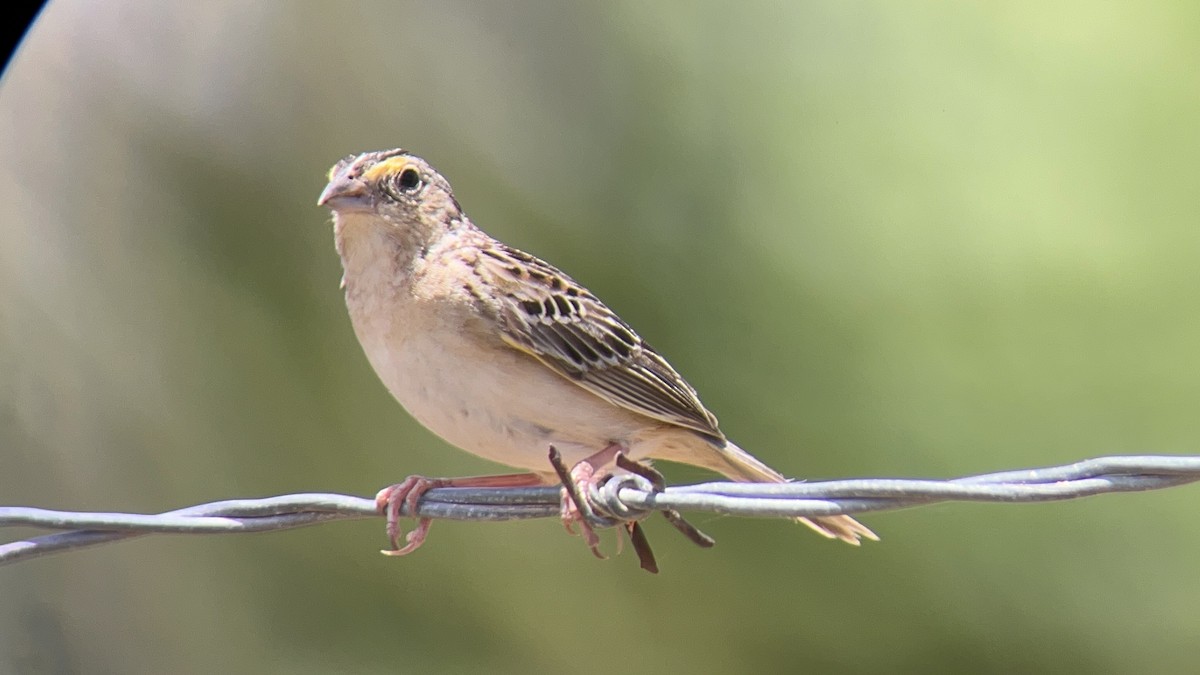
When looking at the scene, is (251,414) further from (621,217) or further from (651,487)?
(651,487)

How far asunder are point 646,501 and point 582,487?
0.49m

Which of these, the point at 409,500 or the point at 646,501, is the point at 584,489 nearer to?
the point at 646,501

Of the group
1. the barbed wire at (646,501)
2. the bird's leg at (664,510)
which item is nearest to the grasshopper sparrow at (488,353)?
the barbed wire at (646,501)

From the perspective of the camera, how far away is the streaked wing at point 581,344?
3340 millimetres

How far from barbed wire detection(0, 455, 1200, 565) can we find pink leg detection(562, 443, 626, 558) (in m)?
0.05

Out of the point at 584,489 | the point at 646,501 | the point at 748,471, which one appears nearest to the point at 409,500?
the point at 584,489

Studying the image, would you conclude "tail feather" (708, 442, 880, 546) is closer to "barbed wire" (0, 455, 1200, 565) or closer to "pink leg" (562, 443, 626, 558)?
"pink leg" (562, 443, 626, 558)

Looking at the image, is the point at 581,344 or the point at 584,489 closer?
the point at 584,489

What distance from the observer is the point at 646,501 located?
2350 millimetres

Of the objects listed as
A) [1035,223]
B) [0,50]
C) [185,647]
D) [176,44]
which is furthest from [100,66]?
[1035,223]

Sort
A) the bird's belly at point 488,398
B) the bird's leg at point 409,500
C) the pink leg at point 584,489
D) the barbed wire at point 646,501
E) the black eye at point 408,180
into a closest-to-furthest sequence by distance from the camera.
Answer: the barbed wire at point 646,501 < the pink leg at point 584,489 < the bird's leg at point 409,500 < the bird's belly at point 488,398 < the black eye at point 408,180

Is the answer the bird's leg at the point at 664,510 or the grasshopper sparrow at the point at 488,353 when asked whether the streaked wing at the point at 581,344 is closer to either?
the grasshopper sparrow at the point at 488,353

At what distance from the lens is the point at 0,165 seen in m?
5.95

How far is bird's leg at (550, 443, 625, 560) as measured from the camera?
2227 millimetres
